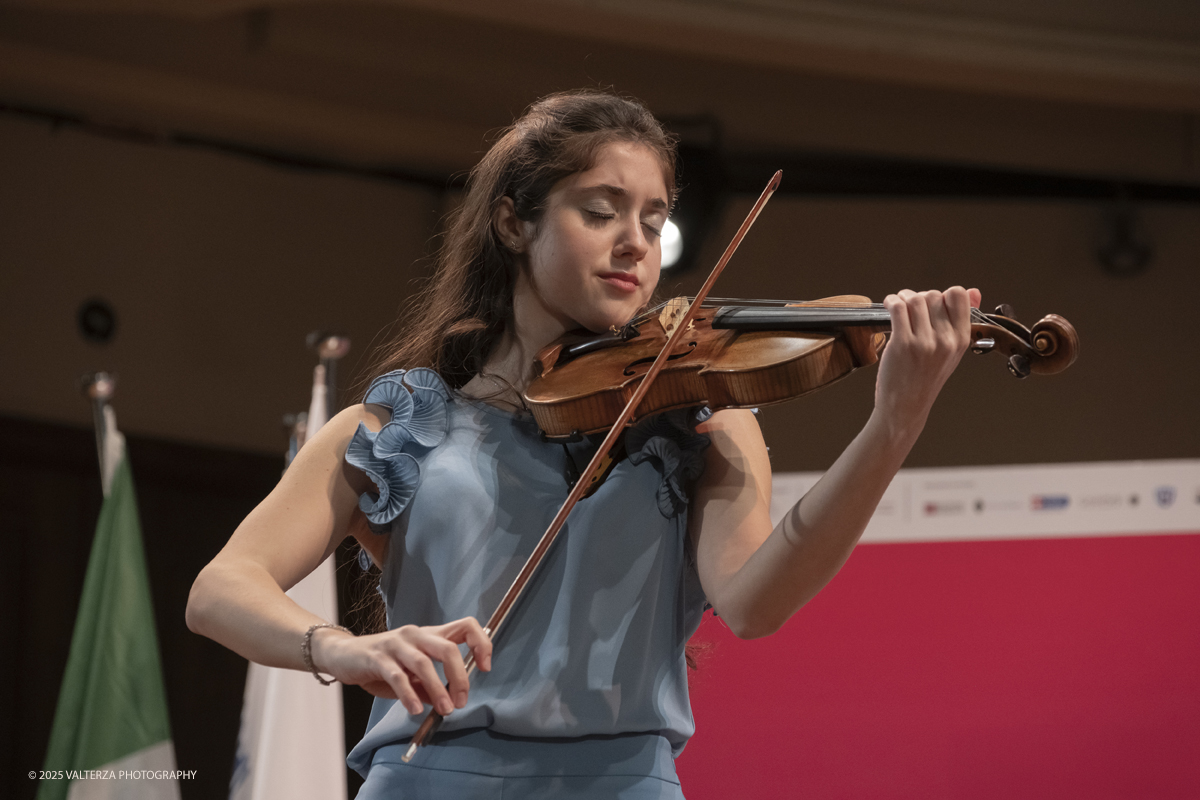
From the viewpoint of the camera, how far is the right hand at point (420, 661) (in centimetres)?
94

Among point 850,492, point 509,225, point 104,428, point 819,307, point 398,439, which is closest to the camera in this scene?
point 850,492

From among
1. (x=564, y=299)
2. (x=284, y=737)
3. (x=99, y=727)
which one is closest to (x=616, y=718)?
(x=564, y=299)

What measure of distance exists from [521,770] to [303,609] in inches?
10.1

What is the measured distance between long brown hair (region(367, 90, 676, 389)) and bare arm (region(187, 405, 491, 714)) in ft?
0.60

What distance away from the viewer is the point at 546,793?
114 cm

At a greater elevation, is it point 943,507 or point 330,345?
point 330,345

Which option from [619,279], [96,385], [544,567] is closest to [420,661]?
[544,567]

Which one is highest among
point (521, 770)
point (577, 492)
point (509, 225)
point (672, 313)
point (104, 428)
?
point (104, 428)

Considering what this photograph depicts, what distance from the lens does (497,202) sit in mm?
1492

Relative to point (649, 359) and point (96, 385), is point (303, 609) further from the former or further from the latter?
point (96, 385)

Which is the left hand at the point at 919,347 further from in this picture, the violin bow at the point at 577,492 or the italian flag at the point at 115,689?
the italian flag at the point at 115,689

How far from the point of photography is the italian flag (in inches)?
115

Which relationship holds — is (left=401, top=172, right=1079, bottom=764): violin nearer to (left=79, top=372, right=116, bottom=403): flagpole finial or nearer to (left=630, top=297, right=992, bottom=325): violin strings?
(left=630, top=297, right=992, bottom=325): violin strings

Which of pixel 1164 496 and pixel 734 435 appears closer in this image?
pixel 734 435
